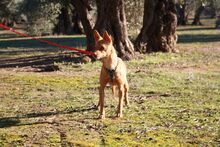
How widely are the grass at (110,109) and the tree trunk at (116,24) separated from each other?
1.88m

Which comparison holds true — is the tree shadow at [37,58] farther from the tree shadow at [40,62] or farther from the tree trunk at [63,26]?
the tree trunk at [63,26]

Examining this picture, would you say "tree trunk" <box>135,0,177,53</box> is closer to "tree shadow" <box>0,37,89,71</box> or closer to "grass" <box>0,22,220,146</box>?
"tree shadow" <box>0,37,89,71</box>

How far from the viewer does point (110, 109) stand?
351 inches

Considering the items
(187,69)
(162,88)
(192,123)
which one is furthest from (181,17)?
Answer: (192,123)

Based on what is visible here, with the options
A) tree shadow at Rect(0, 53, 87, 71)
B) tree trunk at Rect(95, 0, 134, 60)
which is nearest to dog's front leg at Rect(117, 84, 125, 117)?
tree shadow at Rect(0, 53, 87, 71)

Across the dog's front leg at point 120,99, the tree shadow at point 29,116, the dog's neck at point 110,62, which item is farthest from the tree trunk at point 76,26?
the dog's neck at point 110,62

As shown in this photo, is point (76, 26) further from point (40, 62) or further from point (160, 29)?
point (40, 62)

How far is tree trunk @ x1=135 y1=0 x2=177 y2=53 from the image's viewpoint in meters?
19.8

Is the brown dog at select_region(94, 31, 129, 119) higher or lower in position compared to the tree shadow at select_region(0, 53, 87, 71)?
higher

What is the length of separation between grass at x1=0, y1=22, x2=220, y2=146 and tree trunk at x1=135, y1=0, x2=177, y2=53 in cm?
468

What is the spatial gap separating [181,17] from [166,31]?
40.7 m

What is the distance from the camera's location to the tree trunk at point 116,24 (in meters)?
16.7

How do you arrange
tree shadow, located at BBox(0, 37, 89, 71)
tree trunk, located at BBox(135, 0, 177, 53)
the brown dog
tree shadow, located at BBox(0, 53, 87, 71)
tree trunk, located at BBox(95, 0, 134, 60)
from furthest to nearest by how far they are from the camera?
tree trunk, located at BBox(135, 0, 177, 53)
tree shadow, located at BBox(0, 37, 89, 71)
tree shadow, located at BBox(0, 53, 87, 71)
tree trunk, located at BBox(95, 0, 134, 60)
the brown dog

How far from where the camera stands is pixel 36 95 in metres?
10.8
